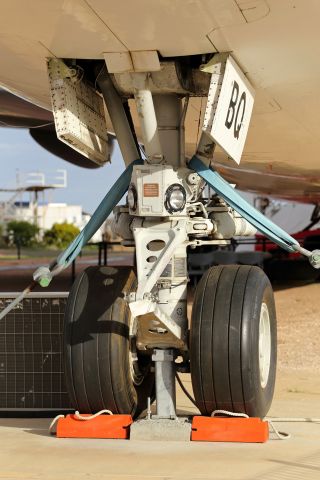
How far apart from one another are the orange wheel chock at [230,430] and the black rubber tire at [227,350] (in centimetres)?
9

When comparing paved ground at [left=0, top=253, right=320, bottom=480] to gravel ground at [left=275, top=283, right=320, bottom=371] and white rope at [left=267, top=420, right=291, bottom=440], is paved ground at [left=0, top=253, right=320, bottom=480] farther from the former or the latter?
gravel ground at [left=275, top=283, right=320, bottom=371]

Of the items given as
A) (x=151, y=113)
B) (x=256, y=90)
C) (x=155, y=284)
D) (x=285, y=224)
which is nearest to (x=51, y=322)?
(x=155, y=284)

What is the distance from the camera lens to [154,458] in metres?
5.74

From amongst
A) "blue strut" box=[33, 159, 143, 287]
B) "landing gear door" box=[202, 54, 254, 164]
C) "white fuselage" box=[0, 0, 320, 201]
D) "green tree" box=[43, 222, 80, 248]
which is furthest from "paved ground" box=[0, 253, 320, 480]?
"green tree" box=[43, 222, 80, 248]

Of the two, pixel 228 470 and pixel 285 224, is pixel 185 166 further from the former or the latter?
pixel 285 224

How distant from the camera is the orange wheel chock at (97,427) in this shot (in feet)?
20.7

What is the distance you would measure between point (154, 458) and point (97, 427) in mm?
705

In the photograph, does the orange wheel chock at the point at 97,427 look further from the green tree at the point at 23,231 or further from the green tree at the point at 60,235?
the green tree at the point at 23,231

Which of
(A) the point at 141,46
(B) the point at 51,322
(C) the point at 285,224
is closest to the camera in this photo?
(A) the point at 141,46

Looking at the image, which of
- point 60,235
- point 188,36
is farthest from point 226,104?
point 60,235

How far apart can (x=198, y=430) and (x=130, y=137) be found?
2297 mm

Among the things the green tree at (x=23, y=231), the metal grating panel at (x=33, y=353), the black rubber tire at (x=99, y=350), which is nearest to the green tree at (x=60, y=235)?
the green tree at (x=23, y=231)

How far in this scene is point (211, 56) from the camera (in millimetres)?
6316

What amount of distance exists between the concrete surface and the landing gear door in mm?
1980
